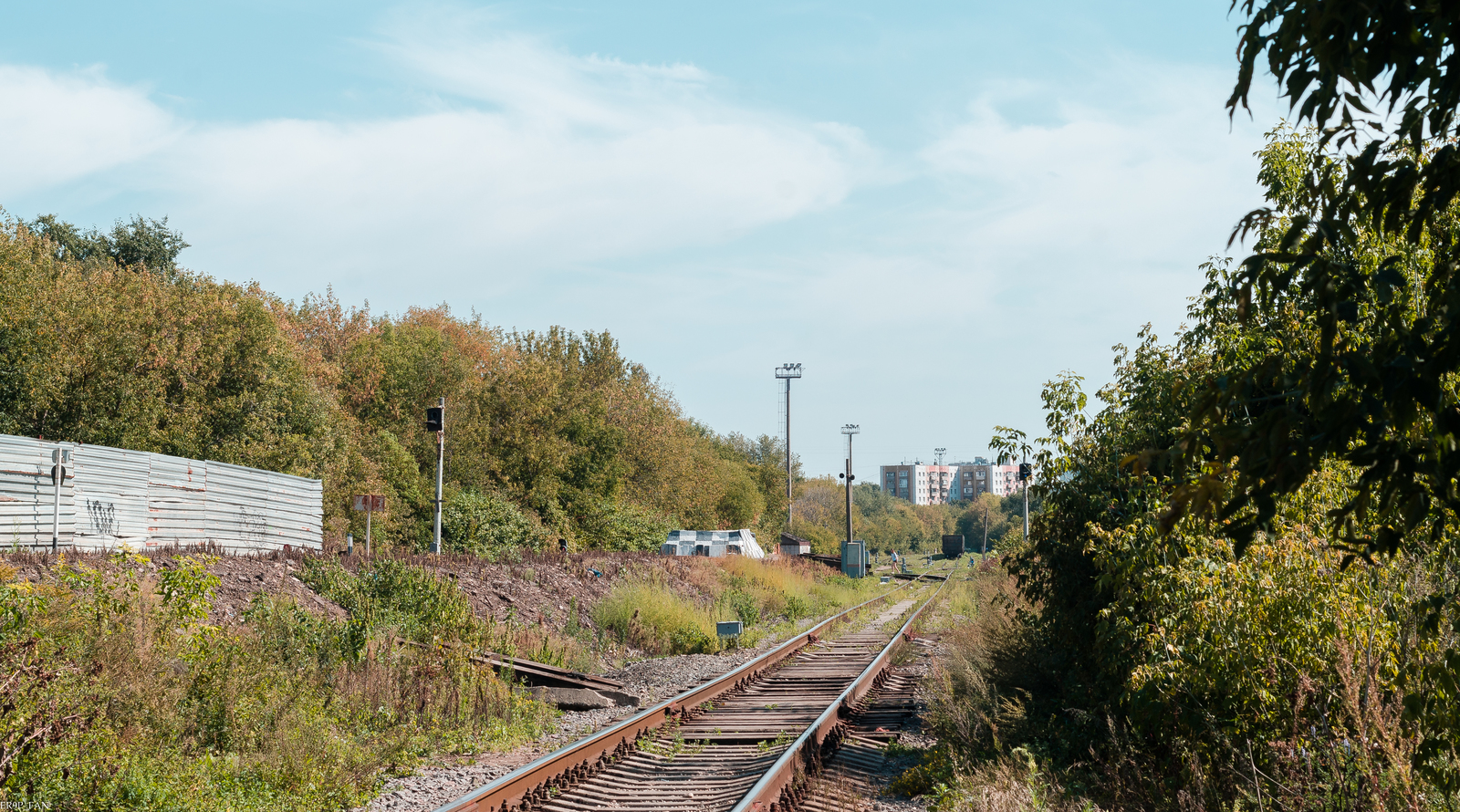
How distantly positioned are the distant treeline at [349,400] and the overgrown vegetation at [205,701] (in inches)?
972

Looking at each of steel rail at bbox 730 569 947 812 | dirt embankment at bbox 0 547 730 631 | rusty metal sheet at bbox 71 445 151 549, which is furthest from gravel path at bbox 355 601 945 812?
rusty metal sheet at bbox 71 445 151 549

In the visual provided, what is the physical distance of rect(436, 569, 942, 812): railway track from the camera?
836 cm

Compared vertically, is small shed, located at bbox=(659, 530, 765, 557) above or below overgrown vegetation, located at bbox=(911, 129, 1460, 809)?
below

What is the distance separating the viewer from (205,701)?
29.5ft

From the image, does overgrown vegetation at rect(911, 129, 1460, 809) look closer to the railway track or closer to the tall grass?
the railway track

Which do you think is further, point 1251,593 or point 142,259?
point 142,259

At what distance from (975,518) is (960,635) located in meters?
145

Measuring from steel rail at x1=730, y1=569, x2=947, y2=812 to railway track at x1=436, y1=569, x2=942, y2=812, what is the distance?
0.05 feet

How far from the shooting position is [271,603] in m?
12.6

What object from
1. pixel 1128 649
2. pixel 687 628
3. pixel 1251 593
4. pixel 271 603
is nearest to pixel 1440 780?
pixel 1251 593

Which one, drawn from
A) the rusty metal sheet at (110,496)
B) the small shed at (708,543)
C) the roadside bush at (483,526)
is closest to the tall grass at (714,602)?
the small shed at (708,543)

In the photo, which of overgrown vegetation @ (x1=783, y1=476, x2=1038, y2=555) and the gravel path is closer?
the gravel path

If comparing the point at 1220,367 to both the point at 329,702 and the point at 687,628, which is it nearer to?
the point at 329,702

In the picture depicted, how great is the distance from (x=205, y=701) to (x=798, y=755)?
538 cm
